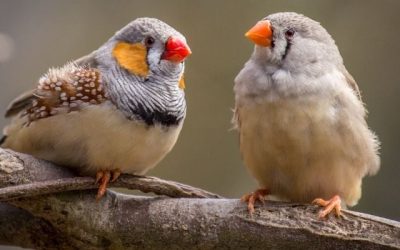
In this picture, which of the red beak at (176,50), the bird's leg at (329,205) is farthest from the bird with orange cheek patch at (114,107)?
the bird's leg at (329,205)

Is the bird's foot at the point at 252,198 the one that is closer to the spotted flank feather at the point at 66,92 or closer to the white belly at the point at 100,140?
the white belly at the point at 100,140

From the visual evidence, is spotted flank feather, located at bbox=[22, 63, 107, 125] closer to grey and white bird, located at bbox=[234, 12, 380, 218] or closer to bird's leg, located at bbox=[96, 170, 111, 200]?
bird's leg, located at bbox=[96, 170, 111, 200]

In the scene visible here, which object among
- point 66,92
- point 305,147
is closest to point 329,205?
point 305,147

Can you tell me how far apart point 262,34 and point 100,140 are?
56 centimetres

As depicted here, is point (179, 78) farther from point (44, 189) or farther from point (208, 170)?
point (208, 170)

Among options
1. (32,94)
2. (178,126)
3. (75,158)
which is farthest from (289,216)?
(32,94)

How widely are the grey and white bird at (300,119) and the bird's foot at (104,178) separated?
390 millimetres

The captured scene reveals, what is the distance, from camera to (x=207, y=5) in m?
4.18

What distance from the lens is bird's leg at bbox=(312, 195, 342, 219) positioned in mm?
2047

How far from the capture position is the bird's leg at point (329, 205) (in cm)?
205

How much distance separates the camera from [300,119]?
6.93ft

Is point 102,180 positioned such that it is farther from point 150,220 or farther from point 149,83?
point 149,83

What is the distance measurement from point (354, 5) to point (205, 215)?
7.63ft

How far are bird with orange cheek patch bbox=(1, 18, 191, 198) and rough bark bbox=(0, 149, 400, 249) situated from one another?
70 mm
